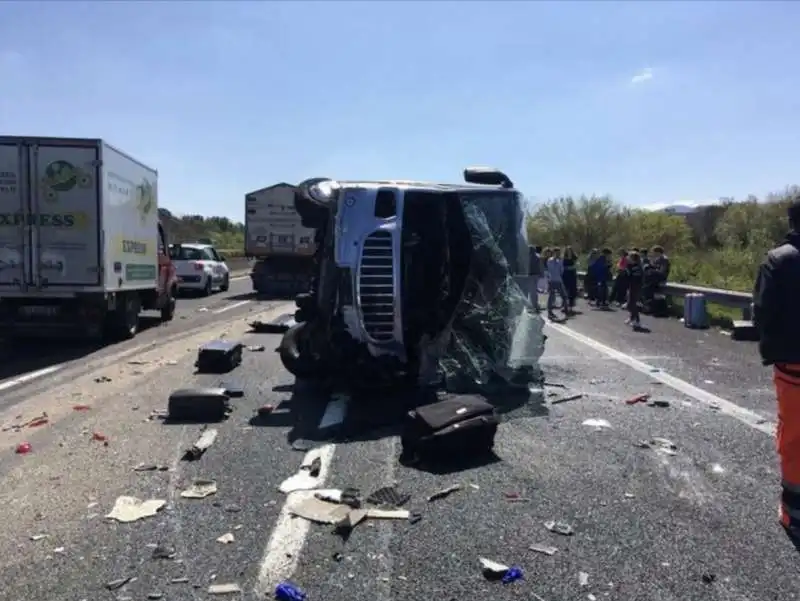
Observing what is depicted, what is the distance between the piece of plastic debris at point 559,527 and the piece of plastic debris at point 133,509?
232 centimetres

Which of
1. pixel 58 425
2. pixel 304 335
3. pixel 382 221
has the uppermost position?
pixel 382 221

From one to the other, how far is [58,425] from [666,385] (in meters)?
6.52

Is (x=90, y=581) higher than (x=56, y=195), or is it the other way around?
(x=56, y=195)

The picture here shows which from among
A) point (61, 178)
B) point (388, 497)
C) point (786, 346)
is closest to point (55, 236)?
point (61, 178)

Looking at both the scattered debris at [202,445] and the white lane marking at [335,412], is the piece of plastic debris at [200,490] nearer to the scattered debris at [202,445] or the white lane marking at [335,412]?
the scattered debris at [202,445]

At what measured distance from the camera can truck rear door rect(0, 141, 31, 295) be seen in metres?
12.8

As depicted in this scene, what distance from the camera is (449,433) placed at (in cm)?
593

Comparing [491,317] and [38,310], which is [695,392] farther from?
[38,310]

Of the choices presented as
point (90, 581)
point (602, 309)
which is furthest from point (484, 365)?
point (602, 309)

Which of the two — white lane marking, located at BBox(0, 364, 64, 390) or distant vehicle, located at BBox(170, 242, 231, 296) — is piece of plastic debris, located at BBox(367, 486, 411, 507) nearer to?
white lane marking, located at BBox(0, 364, 64, 390)

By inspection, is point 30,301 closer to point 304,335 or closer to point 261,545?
point 304,335

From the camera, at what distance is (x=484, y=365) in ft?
28.2

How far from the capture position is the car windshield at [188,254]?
2835 cm

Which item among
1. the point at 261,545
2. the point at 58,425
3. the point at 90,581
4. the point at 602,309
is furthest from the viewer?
the point at 602,309
